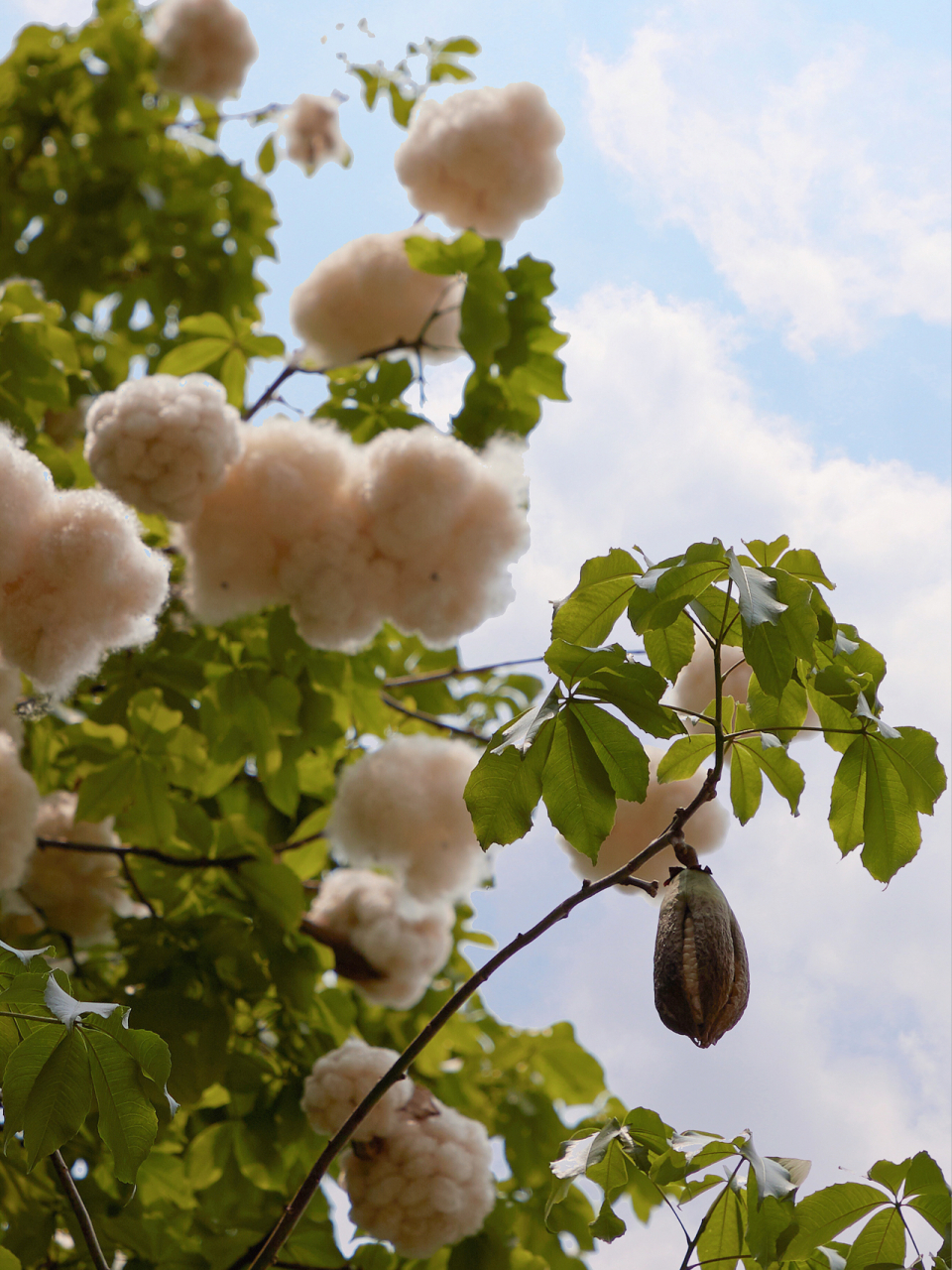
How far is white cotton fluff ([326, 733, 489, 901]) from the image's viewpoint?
5.54ft

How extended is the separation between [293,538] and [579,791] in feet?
2.85

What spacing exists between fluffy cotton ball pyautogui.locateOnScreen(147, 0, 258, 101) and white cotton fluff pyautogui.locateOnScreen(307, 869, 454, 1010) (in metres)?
2.20

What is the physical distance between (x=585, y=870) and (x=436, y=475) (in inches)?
22.4

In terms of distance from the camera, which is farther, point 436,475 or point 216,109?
point 216,109

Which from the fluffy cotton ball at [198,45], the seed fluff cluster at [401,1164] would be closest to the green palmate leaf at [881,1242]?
the seed fluff cluster at [401,1164]

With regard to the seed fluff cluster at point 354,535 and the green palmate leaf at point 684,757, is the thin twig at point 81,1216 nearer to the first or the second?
the green palmate leaf at point 684,757

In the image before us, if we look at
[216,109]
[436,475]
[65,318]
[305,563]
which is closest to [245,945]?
[305,563]

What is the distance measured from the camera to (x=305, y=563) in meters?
1.45

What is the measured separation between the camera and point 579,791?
699 millimetres

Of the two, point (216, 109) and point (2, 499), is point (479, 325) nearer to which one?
point (2, 499)

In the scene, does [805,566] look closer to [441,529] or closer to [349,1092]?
[441,529]

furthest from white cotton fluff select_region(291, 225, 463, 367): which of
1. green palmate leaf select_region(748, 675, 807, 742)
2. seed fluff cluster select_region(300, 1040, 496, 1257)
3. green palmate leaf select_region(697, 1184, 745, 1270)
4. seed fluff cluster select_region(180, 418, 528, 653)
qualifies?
green palmate leaf select_region(697, 1184, 745, 1270)

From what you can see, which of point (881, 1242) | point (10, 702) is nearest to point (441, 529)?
point (10, 702)

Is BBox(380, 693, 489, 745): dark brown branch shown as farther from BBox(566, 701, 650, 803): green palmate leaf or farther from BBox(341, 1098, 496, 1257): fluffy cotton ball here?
BBox(566, 701, 650, 803): green palmate leaf
